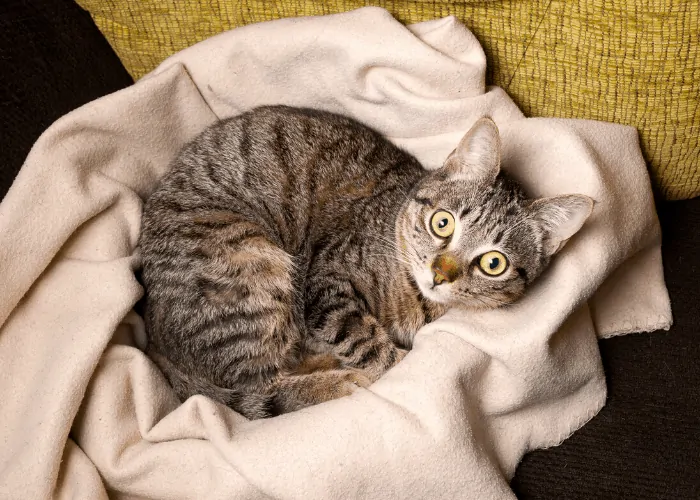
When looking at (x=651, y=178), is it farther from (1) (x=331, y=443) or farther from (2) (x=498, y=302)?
(1) (x=331, y=443)

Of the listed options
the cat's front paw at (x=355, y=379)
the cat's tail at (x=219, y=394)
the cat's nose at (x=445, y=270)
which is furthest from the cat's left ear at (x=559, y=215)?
the cat's tail at (x=219, y=394)

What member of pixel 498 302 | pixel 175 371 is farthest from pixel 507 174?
pixel 175 371

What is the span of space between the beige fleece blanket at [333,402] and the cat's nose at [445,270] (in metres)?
0.14

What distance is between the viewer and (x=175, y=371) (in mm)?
1938

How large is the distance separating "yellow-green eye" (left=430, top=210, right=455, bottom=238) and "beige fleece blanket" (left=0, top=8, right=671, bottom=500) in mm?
251

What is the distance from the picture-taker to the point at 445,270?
69.0 inches

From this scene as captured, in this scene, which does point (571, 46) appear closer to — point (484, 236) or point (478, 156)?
point (478, 156)

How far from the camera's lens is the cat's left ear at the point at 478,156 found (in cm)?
175

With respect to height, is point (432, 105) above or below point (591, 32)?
below

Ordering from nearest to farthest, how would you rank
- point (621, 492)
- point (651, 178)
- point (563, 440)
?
point (621, 492) < point (563, 440) < point (651, 178)

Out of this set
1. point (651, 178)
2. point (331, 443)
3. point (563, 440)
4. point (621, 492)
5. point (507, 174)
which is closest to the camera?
point (331, 443)

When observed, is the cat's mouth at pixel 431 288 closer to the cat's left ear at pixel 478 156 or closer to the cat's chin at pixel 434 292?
the cat's chin at pixel 434 292

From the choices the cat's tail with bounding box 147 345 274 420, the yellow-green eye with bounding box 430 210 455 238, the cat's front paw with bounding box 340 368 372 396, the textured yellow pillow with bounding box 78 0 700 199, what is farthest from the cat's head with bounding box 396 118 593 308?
the cat's tail with bounding box 147 345 274 420

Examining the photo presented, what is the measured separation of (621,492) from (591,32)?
1.33 m
